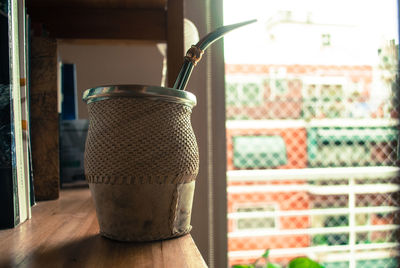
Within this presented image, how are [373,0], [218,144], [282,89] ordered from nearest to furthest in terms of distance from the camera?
[218,144], [373,0], [282,89]

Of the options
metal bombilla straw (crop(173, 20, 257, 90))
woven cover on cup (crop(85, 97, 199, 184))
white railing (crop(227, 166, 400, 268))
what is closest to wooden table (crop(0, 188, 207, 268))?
woven cover on cup (crop(85, 97, 199, 184))

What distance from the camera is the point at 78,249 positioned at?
330mm

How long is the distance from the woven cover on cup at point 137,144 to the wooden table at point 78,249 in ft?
0.23

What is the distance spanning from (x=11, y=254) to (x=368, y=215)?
177 centimetres

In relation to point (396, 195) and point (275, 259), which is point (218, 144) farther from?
point (396, 195)

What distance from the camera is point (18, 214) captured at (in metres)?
0.42

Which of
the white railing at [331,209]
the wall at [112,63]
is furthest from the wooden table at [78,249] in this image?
the white railing at [331,209]

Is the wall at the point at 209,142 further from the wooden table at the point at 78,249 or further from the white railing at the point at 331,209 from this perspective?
the wooden table at the point at 78,249

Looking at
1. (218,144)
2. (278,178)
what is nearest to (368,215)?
(278,178)

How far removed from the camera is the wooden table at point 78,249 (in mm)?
289

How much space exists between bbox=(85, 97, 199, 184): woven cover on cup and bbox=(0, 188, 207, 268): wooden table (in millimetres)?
71

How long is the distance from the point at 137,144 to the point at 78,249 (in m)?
0.13

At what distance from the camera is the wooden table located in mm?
289

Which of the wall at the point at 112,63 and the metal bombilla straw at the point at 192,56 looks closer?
the metal bombilla straw at the point at 192,56
